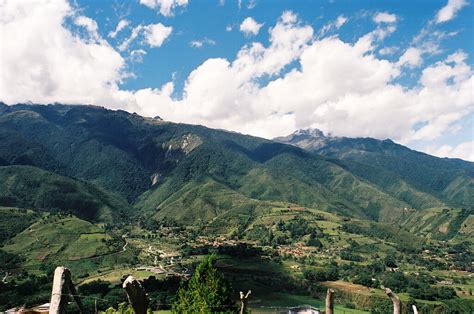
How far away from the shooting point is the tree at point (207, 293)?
40.2 metres

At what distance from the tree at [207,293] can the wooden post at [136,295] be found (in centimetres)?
3323

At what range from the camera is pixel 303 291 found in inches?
4860

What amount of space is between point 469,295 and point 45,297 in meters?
119

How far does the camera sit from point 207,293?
41.3m

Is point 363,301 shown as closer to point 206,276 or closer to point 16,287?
point 206,276

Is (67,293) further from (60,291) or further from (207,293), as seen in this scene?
(207,293)

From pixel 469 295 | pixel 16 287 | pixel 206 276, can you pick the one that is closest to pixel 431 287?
pixel 469 295

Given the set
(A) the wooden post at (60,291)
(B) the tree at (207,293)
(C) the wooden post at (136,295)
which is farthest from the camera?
(B) the tree at (207,293)

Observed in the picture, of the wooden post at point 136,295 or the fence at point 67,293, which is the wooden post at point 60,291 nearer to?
the fence at point 67,293

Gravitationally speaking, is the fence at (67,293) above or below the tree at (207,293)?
above

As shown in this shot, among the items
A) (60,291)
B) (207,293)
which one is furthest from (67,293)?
(207,293)

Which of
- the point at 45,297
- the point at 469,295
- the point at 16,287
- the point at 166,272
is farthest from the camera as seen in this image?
the point at 166,272

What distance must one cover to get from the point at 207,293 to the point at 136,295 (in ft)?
116

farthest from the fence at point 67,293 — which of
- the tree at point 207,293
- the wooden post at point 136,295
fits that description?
the tree at point 207,293
